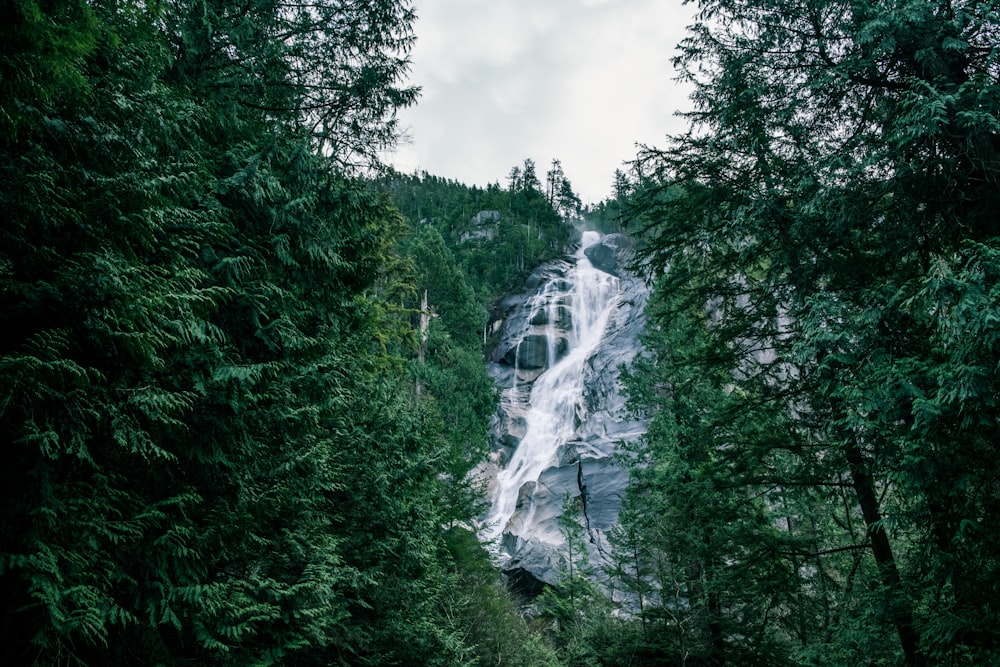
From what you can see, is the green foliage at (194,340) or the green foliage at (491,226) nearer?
the green foliage at (194,340)

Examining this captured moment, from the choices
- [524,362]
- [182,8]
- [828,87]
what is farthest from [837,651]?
[524,362]

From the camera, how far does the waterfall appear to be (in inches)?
1139

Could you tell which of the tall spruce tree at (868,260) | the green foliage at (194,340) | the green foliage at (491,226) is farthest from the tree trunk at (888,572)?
the green foliage at (491,226)

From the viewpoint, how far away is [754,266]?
6941 mm

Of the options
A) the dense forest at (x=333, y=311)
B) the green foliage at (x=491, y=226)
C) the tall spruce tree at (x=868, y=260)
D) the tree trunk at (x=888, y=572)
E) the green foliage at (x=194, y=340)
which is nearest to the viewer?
the green foliage at (x=194, y=340)

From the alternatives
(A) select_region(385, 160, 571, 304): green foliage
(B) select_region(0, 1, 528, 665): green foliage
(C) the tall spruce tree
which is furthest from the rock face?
(B) select_region(0, 1, 528, 665): green foliage

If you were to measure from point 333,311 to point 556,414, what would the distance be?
28.4 meters

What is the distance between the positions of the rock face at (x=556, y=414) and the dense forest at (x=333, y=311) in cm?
815

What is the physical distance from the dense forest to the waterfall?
18148mm

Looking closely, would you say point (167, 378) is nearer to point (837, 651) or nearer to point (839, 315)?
point (839, 315)

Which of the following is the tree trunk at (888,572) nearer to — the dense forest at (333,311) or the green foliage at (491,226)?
the dense forest at (333,311)

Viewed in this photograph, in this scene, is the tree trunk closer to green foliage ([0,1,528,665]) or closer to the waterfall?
green foliage ([0,1,528,665])

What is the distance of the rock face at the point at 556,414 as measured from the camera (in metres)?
23.9

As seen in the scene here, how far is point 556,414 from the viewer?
34.0 metres
